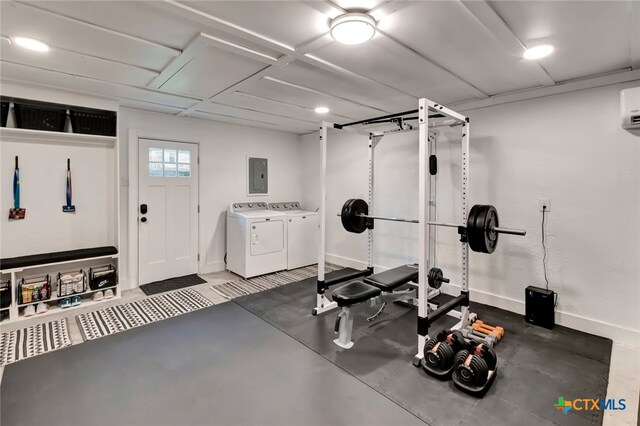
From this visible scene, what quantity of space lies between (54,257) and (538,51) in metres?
4.87

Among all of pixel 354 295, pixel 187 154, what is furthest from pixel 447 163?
pixel 187 154

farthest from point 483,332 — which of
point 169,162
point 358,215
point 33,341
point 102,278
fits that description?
point 169,162

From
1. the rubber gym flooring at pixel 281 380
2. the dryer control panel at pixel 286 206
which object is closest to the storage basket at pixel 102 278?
the rubber gym flooring at pixel 281 380

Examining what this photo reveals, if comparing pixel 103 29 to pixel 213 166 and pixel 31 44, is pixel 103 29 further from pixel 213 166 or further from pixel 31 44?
pixel 213 166

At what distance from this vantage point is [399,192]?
4430mm

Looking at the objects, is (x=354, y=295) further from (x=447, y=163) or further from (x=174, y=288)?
(x=174, y=288)

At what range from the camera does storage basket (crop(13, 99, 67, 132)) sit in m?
3.10

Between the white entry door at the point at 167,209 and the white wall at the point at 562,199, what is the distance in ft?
10.7

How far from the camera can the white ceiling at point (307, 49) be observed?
1763 millimetres

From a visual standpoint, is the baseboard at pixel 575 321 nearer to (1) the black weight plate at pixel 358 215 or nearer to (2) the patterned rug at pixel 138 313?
(1) the black weight plate at pixel 358 215

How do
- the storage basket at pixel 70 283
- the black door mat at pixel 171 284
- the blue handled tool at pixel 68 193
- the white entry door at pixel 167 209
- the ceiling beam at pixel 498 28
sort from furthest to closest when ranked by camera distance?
the white entry door at pixel 167 209 → the black door mat at pixel 171 284 → the blue handled tool at pixel 68 193 → the storage basket at pixel 70 283 → the ceiling beam at pixel 498 28

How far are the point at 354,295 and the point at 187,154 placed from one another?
338 centimetres

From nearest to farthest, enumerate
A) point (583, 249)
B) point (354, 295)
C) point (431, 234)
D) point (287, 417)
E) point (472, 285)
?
point (287, 417), point (354, 295), point (583, 249), point (472, 285), point (431, 234)

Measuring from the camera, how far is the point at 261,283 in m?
4.33
